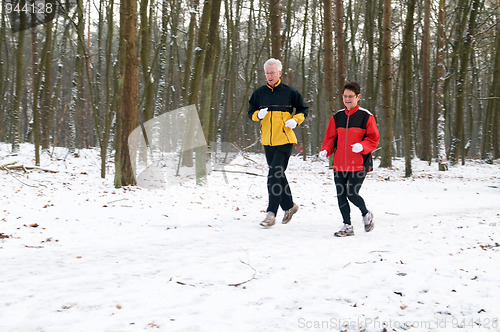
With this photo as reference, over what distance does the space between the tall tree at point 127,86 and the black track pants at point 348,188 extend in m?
5.03

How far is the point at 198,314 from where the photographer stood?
2289 mm

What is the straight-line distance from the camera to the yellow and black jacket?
5.05 metres

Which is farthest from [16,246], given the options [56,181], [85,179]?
[85,179]

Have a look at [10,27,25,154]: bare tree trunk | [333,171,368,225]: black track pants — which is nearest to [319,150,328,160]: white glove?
[333,171,368,225]: black track pants

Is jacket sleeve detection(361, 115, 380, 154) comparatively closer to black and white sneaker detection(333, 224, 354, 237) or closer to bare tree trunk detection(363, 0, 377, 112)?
black and white sneaker detection(333, 224, 354, 237)

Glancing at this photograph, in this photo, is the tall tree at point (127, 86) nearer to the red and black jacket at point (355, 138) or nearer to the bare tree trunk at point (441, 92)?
the red and black jacket at point (355, 138)

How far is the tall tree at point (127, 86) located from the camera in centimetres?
775

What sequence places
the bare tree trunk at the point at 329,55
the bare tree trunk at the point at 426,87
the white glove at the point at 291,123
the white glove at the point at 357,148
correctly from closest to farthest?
the white glove at the point at 357,148 < the white glove at the point at 291,123 < the bare tree trunk at the point at 329,55 < the bare tree trunk at the point at 426,87

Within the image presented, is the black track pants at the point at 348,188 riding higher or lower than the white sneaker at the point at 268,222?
higher

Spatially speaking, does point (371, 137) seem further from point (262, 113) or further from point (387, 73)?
point (387, 73)

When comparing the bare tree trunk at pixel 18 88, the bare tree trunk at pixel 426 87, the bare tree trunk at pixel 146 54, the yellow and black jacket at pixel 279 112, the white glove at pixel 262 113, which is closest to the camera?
the white glove at pixel 262 113

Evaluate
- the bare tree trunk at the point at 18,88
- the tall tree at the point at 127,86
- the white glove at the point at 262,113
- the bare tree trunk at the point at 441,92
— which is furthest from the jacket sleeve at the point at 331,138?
the bare tree trunk at the point at 18,88

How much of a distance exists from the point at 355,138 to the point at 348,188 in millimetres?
639

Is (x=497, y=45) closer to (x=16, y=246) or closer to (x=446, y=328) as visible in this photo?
(x=446, y=328)
